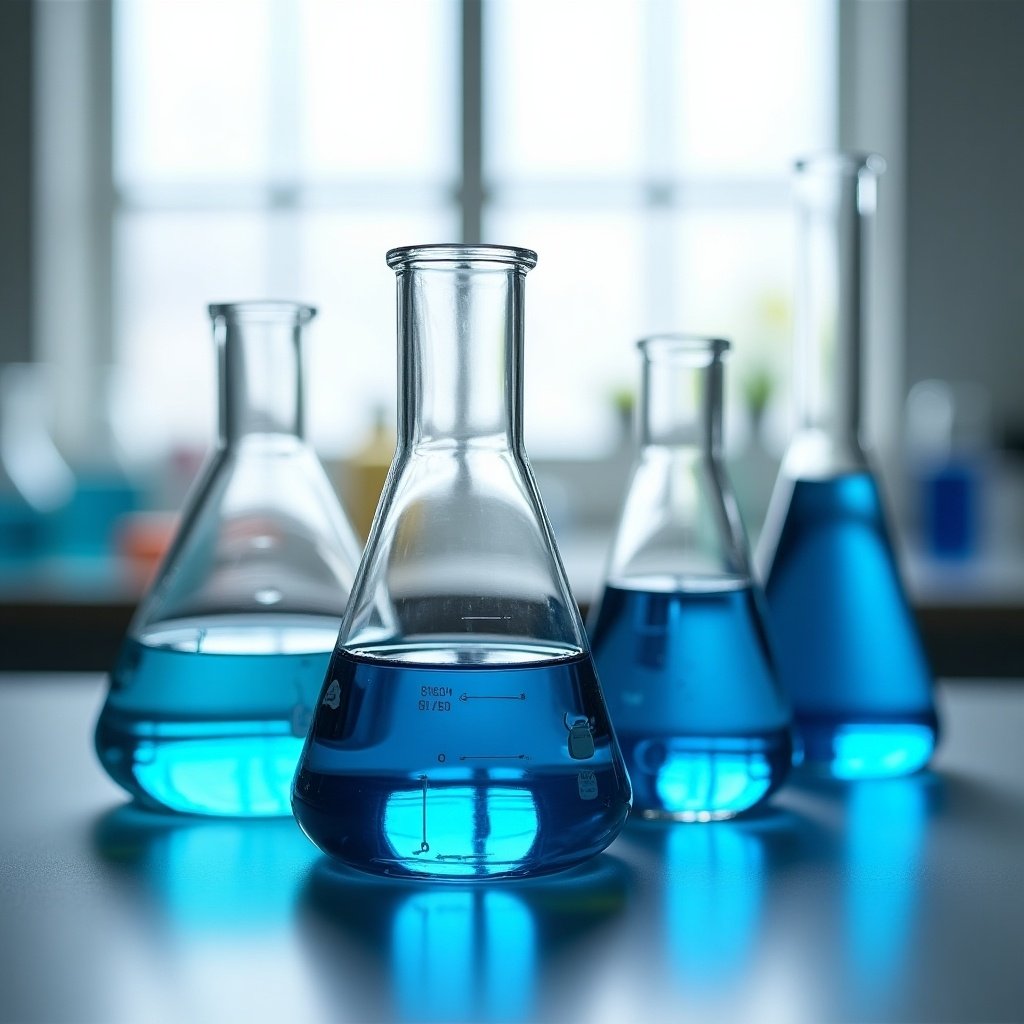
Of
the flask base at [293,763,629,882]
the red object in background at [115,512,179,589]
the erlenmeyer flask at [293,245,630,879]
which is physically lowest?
the red object in background at [115,512,179,589]

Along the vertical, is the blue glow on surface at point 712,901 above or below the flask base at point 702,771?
Answer: below

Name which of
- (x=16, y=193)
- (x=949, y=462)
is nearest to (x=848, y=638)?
(x=949, y=462)

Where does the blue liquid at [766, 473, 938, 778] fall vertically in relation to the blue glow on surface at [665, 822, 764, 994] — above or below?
above

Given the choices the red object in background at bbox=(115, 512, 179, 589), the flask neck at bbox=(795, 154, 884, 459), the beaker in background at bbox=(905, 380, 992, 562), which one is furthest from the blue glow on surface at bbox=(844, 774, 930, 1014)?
the beaker in background at bbox=(905, 380, 992, 562)

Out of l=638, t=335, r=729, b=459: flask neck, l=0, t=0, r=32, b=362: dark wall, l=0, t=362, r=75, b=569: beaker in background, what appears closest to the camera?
l=638, t=335, r=729, b=459: flask neck

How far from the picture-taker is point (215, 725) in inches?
22.0

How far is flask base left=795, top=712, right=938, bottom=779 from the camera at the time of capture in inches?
26.0

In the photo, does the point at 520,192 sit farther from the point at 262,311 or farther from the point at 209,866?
the point at 209,866

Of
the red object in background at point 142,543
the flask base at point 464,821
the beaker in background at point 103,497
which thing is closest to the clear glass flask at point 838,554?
the flask base at point 464,821

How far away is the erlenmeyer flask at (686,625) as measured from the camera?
56 cm

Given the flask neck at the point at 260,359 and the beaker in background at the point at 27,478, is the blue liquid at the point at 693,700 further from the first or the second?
the beaker in background at the point at 27,478

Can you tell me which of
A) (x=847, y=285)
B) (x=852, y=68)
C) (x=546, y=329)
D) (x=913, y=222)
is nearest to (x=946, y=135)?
(x=913, y=222)

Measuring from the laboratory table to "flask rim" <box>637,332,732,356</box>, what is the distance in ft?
0.66

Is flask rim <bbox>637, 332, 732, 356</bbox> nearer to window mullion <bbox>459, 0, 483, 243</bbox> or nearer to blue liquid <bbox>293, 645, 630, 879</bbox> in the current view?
A: blue liquid <bbox>293, 645, 630, 879</bbox>
